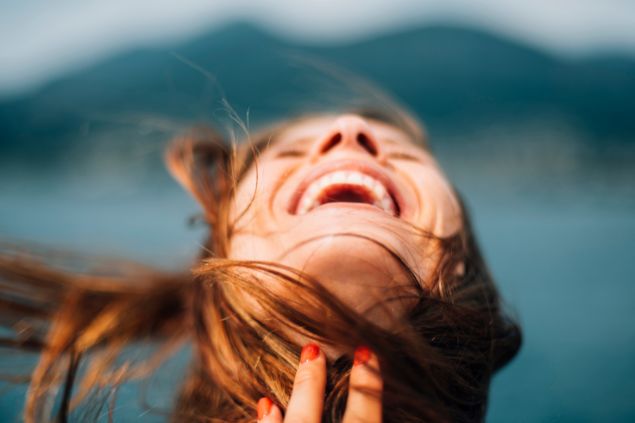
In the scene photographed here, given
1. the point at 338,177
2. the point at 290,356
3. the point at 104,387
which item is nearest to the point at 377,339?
the point at 290,356

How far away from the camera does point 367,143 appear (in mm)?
895

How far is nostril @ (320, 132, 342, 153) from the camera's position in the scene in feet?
2.86

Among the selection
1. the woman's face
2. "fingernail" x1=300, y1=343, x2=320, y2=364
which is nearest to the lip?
the woman's face

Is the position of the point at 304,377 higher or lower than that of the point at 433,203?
lower

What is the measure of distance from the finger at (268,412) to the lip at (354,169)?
0.31 metres

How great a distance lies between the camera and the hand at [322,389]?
633 millimetres

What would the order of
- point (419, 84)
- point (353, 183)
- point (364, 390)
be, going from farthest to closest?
1. point (419, 84)
2. point (353, 183)
3. point (364, 390)

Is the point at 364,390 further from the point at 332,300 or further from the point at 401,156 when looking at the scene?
the point at 401,156

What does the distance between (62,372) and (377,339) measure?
34.1 inches

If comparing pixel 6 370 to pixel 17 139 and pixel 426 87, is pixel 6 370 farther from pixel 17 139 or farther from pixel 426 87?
pixel 426 87

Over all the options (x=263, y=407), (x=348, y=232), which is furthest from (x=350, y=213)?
(x=263, y=407)

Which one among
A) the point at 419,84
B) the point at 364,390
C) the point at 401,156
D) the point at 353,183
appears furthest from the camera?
the point at 419,84

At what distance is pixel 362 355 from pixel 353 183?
303mm

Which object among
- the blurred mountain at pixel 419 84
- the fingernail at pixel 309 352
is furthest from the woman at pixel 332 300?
the blurred mountain at pixel 419 84
